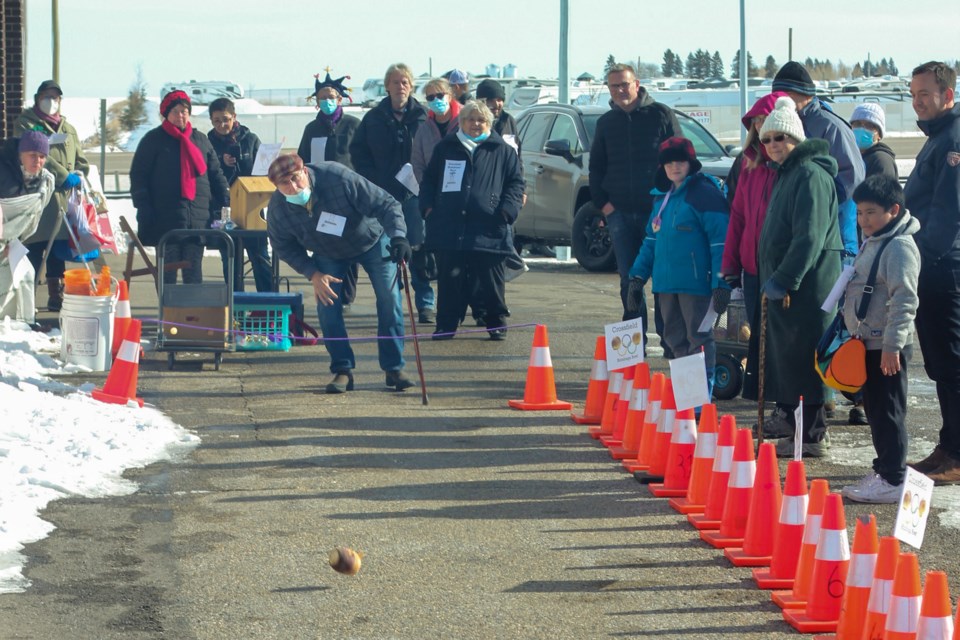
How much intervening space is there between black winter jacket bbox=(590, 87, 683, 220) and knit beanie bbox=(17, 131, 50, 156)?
4825 mm

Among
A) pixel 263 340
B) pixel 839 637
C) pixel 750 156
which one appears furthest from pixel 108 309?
pixel 839 637

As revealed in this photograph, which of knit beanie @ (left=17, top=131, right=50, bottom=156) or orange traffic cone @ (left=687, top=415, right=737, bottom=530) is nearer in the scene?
orange traffic cone @ (left=687, top=415, right=737, bottom=530)

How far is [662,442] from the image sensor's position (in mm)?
7984

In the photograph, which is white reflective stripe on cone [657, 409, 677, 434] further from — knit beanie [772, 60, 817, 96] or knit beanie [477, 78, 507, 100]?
knit beanie [477, 78, 507, 100]

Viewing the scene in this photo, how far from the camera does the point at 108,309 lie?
1128 centimetres

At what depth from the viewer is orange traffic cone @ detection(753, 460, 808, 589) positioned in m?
6.10

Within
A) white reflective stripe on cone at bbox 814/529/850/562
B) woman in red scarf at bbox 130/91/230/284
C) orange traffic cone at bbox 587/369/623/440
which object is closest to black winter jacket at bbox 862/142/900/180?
orange traffic cone at bbox 587/369/623/440

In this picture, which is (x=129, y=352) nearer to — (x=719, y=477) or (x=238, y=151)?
(x=719, y=477)

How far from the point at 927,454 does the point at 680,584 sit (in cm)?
316

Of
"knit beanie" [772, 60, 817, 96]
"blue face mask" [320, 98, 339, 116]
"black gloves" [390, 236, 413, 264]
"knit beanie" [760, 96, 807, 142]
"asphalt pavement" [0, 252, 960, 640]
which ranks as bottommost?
"asphalt pavement" [0, 252, 960, 640]

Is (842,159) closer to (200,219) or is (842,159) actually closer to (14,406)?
(14,406)

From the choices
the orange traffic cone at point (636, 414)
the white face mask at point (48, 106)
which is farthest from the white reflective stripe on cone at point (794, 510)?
the white face mask at point (48, 106)

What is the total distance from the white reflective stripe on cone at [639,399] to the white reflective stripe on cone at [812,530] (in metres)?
2.81

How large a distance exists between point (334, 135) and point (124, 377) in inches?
202
